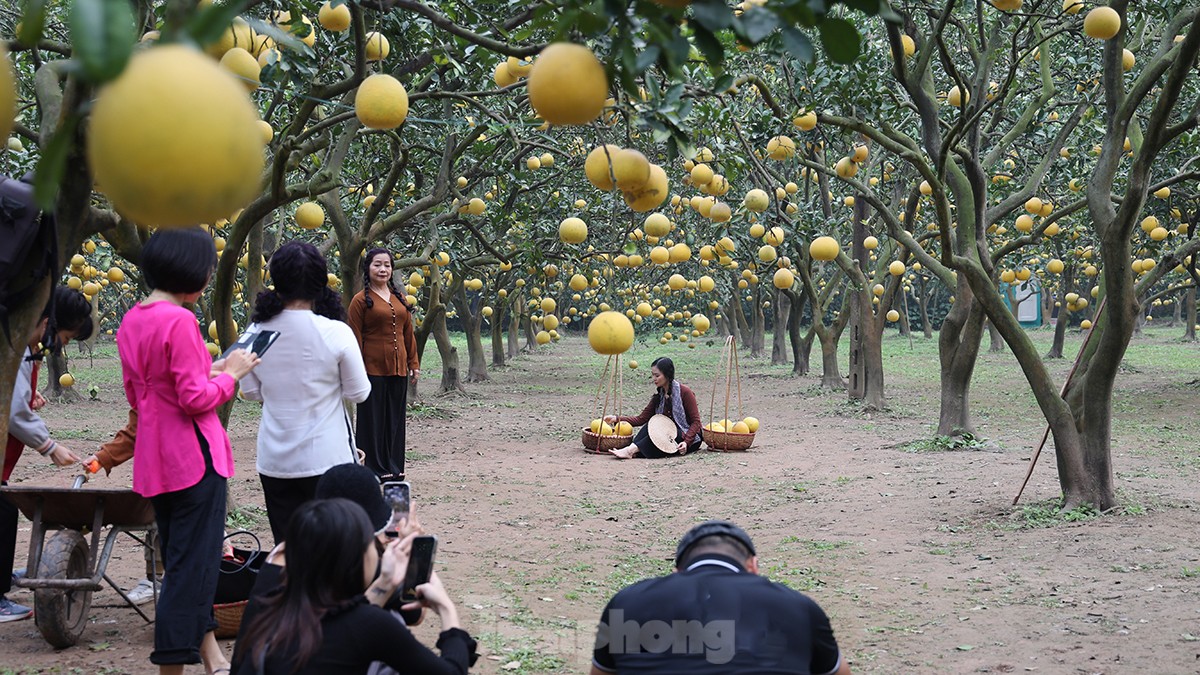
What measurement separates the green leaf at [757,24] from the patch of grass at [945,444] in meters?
9.20

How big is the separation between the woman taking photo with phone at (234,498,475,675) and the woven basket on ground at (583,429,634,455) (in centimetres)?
844

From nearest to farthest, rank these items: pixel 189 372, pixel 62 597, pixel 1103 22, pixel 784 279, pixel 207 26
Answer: pixel 207 26
pixel 189 372
pixel 62 597
pixel 1103 22
pixel 784 279

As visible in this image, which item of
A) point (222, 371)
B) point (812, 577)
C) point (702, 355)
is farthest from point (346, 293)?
point (702, 355)

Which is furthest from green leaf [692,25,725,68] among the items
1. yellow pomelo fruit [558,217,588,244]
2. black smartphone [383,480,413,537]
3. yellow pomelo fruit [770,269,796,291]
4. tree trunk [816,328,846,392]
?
tree trunk [816,328,846,392]

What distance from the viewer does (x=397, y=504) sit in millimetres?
3037

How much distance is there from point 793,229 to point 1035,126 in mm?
2886

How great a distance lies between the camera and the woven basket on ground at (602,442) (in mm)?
10836

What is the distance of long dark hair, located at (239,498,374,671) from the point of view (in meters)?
2.29

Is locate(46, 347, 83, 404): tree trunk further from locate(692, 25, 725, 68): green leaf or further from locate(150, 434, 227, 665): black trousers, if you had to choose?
locate(692, 25, 725, 68): green leaf

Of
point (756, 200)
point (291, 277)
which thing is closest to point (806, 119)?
point (756, 200)

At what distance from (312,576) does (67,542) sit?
2.40 metres

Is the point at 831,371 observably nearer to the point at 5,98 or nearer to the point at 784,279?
the point at 784,279

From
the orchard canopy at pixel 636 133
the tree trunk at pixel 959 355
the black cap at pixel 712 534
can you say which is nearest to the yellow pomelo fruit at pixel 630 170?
the orchard canopy at pixel 636 133

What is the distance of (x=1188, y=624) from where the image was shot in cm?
452
